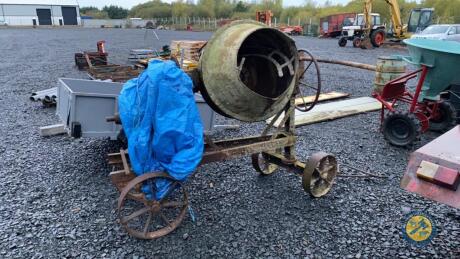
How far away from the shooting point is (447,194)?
1662 millimetres

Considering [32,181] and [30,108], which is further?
[30,108]

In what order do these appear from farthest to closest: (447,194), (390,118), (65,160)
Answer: (390,118) → (65,160) → (447,194)

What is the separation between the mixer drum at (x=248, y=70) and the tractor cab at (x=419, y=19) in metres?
23.1

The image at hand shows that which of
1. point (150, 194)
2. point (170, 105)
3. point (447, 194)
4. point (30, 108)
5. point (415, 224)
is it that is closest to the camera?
point (447, 194)

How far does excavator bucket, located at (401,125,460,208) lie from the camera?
5.37ft

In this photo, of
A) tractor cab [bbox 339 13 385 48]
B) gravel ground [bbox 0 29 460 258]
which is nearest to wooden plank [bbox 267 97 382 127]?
gravel ground [bbox 0 29 460 258]

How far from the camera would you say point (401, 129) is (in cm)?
496

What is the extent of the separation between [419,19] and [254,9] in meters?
42.2

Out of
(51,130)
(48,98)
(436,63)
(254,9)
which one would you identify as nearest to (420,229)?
(436,63)

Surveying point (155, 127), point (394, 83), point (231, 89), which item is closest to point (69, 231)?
point (155, 127)

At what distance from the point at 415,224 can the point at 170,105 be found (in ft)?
6.05

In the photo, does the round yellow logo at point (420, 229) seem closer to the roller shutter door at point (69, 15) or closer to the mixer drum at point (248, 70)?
the mixer drum at point (248, 70)

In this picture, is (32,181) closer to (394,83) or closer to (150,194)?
(150,194)

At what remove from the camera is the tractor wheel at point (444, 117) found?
5.36 m
